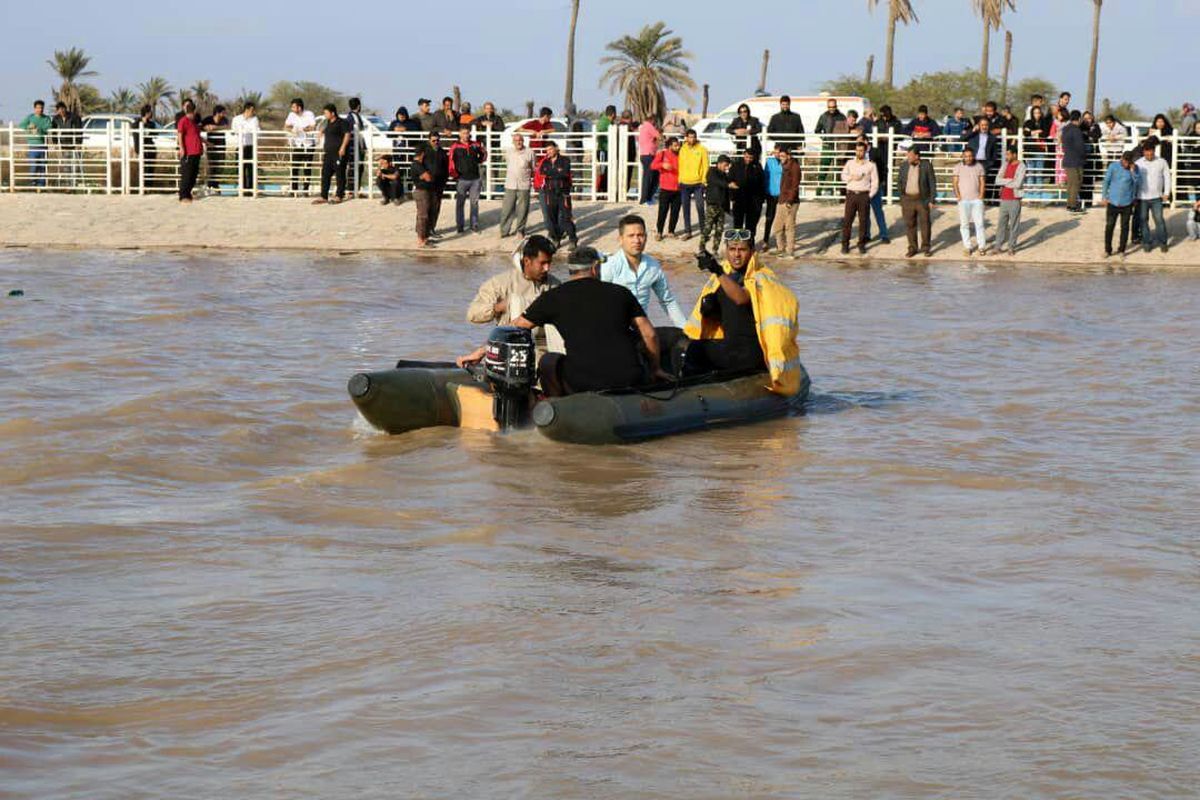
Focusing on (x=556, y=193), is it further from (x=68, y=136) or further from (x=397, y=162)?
(x=68, y=136)

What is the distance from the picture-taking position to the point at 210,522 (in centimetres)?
927

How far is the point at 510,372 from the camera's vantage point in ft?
36.0

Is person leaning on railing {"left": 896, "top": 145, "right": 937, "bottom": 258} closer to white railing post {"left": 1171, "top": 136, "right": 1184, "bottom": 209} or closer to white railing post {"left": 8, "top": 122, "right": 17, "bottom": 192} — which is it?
white railing post {"left": 1171, "top": 136, "right": 1184, "bottom": 209}

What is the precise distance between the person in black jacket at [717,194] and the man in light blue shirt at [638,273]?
1266 centimetres

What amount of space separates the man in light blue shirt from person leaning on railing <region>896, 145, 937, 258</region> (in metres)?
14.2

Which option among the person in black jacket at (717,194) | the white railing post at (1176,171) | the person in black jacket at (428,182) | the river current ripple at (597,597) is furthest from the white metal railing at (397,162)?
the river current ripple at (597,597)

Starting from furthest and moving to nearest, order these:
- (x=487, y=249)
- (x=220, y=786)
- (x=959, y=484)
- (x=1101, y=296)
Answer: (x=487, y=249) → (x=1101, y=296) → (x=959, y=484) → (x=220, y=786)

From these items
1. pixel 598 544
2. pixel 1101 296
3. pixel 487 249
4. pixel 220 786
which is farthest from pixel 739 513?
pixel 487 249

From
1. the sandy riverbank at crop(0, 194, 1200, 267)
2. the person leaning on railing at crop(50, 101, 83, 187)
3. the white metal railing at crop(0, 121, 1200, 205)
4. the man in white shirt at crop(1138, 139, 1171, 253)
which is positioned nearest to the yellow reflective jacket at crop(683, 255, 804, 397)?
the sandy riverbank at crop(0, 194, 1200, 267)

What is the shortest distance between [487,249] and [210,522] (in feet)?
61.5

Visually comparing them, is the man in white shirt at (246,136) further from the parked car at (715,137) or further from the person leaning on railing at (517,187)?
the parked car at (715,137)

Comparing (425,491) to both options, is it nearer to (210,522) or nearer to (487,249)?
(210,522)

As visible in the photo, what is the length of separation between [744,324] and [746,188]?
13033mm

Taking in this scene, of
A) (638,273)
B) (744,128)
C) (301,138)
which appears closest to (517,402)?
(638,273)
